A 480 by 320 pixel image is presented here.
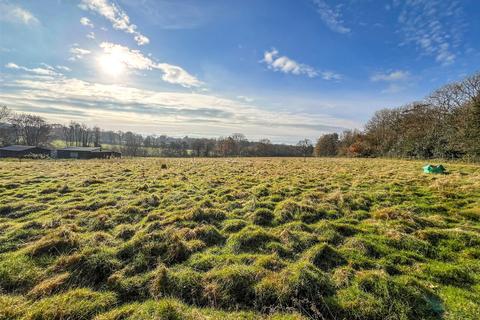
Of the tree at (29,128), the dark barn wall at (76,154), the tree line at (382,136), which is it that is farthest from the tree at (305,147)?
the tree at (29,128)

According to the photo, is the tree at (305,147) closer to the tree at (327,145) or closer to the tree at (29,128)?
the tree at (327,145)

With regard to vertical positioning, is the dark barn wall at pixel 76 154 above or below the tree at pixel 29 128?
below

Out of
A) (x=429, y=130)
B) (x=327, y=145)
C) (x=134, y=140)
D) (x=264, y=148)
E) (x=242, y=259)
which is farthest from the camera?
(x=134, y=140)

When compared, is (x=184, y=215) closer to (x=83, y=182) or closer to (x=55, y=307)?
(x=55, y=307)

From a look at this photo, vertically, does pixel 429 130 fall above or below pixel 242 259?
above

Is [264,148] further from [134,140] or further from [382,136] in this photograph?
[134,140]

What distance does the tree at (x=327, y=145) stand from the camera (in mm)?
64188

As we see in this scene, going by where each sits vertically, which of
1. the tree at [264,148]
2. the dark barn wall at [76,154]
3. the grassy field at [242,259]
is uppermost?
the tree at [264,148]

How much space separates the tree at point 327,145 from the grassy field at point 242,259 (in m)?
58.2

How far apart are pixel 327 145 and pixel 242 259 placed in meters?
65.5

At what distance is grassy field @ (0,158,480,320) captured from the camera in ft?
11.2

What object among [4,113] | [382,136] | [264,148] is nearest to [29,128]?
[4,113]

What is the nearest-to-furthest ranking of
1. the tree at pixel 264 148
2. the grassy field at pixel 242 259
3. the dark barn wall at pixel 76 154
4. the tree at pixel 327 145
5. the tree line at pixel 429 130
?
the grassy field at pixel 242 259 → the tree line at pixel 429 130 → the dark barn wall at pixel 76 154 → the tree at pixel 327 145 → the tree at pixel 264 148

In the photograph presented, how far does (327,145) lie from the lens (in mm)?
64812
